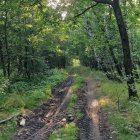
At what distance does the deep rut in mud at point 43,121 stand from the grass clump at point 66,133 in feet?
1.34

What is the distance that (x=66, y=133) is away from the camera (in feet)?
39.9

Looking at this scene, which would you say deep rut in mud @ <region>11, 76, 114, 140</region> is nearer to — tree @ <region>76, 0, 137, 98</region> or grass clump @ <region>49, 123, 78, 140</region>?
grass clump @ <region>49, 123, 78, 140</region>

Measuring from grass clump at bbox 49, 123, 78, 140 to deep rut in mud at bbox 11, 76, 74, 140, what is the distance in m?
0.41

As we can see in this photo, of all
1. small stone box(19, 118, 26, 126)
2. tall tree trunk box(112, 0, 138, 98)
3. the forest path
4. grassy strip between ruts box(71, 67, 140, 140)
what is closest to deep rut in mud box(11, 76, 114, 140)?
the forest path

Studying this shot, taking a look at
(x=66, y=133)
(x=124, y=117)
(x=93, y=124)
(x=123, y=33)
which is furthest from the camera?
(x=123, y=33)

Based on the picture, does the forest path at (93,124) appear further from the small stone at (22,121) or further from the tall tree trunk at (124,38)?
the small stone at (22,121)

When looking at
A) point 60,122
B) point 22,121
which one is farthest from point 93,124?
point 22,121

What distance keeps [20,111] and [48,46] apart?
64.9 ft

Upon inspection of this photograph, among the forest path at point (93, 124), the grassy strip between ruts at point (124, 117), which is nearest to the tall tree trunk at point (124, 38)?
the grassy strip between ruts at point (124, 117)

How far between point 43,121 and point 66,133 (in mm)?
3238

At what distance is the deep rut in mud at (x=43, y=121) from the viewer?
502 inches

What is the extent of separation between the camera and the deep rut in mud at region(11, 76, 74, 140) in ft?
41.8

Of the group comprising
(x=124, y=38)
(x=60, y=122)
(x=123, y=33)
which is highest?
(x=123, y=33)

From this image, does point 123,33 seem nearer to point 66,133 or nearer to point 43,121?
point 43,121
